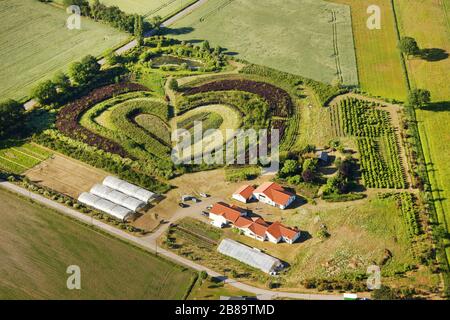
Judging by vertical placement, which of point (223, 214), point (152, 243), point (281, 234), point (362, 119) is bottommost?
point (152, 243)

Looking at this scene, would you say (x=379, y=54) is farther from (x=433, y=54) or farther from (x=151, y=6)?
(x=151, y=6)

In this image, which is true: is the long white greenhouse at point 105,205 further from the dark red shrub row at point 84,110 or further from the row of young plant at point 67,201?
the dark red shrub row at point 84,110

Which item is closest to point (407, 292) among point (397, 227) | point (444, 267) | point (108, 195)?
point (444, 267)

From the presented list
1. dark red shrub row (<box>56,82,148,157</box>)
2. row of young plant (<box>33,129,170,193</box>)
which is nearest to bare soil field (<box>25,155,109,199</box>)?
row of young plant (<box>33,129,170,193</box>)

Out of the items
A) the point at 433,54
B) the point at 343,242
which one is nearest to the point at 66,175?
the point at 343,242

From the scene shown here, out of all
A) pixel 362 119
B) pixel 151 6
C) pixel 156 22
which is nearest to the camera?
pixel 362 119

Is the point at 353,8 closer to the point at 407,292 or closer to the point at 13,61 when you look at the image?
the point at 13,61

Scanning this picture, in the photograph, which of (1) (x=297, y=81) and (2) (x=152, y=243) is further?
(1) (x=297, y=81)

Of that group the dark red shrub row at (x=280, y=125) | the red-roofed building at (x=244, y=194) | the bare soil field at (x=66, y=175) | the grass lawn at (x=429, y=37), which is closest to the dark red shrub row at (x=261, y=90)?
the dark red shrub row at (x=280, y=125)
